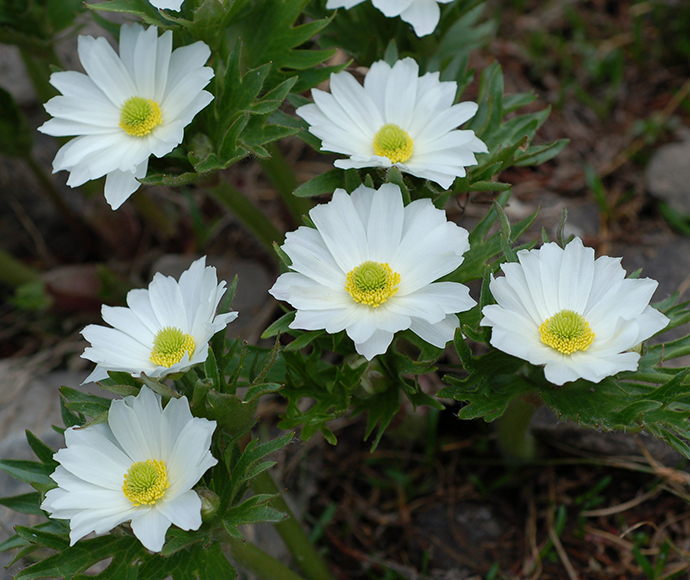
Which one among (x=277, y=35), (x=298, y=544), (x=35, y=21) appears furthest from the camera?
(x=35, y=21)

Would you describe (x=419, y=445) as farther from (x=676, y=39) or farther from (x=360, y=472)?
(x=676, y=39)

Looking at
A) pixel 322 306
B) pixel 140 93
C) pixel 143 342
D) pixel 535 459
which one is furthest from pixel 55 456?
pixel 535 459

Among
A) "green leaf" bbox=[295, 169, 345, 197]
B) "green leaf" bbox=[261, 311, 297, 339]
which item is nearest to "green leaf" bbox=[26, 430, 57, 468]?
"green leaf" bbox=[261, 311, 297, 339]

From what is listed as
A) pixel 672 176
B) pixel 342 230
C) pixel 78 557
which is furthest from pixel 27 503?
pixel 672 176

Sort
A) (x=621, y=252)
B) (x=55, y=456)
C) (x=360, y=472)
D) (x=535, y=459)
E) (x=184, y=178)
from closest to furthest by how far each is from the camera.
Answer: (x=55, y=456) → (x=184, y=178) → (x=535, y=459) → (x=360, y=472) → (x=621, y=252)

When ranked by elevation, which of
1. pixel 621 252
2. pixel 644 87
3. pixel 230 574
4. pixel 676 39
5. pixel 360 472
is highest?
pixel 676 39

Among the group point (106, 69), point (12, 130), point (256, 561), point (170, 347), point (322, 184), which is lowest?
point (256, 561)

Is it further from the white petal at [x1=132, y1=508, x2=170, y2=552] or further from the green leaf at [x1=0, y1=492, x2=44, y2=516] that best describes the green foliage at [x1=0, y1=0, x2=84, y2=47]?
the white petal at [x1=132, y1=508, x2=170, y2=552]

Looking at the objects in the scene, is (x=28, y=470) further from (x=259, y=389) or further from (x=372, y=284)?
(x=372, y=284)
